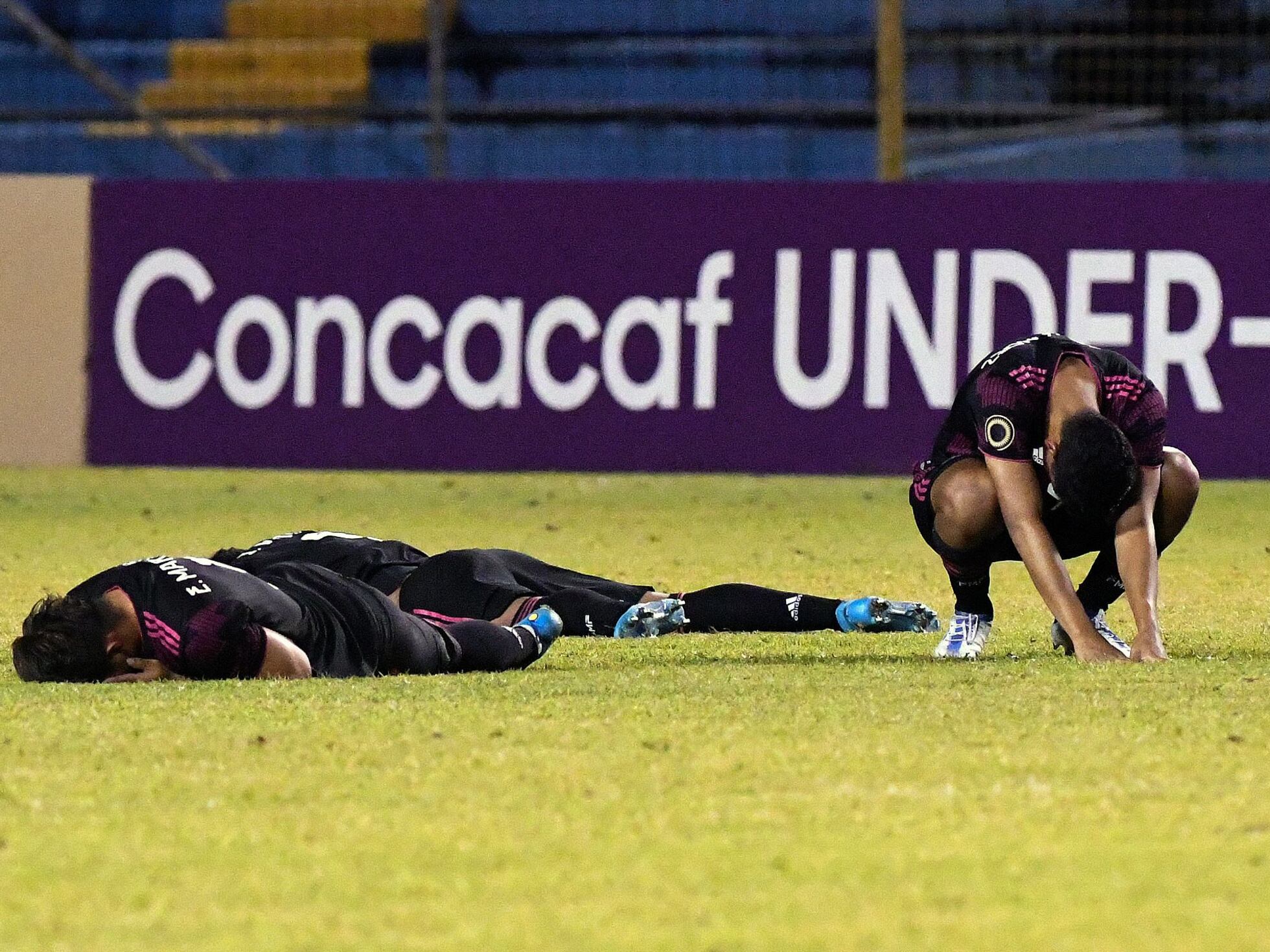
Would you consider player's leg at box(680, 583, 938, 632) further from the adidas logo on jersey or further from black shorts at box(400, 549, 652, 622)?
black shorts at box(400, 549, 652, 622)

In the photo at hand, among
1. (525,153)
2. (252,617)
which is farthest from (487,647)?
(525,153)

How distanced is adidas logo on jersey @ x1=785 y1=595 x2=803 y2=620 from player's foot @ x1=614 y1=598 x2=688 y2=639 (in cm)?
37

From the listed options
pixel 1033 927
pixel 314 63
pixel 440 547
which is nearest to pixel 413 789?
pixel 1033 927

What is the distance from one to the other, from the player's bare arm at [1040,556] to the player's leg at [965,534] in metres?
0.12

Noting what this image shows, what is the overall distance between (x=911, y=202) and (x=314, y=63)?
7.97m

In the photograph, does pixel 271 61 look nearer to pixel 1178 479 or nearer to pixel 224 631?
pixel 1178 479

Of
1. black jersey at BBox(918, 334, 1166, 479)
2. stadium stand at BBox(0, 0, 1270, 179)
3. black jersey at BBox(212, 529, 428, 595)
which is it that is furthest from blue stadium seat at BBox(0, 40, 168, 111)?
black jersey at BBox(918, 334, 1166, 479)

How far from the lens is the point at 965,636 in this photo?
667 cm

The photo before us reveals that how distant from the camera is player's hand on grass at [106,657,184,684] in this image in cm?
608

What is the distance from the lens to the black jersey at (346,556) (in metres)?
6.85

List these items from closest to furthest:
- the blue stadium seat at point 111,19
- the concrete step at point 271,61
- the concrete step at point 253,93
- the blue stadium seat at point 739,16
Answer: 1. the blue stadium seat at point 739,16
2. the concrete step at point 253,93
3. the concrete step at point 271,61
4. the blue stadium seat at point 111,19

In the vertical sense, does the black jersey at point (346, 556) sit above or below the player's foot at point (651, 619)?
above

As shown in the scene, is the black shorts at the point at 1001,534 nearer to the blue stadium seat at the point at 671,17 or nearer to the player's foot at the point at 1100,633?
the player's foot at the point at 1100,633

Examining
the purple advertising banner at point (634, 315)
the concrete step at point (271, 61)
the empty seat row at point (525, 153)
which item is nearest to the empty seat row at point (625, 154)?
the empty seat row at point (525, 153)
